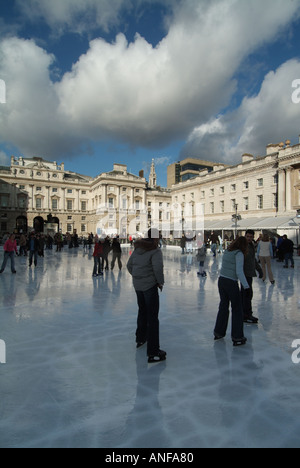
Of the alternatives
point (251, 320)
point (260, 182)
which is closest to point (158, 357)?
point (251, 320)

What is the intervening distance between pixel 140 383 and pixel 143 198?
61.3m

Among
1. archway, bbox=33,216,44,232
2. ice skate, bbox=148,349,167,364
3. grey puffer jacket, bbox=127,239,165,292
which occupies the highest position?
archway, bbox=33,216,44,232

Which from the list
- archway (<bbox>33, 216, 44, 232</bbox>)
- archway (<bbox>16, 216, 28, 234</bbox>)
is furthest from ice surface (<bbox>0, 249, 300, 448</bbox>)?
archway (<bbox>33, 216, 44, 232</bbox>)

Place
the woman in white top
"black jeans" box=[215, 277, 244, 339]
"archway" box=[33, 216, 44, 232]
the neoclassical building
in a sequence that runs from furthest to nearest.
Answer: "archway" box=[33, 216, 44, 232] → the neoclassical building → the woman in white top → "black jeans" box=[215, 277, 244, 339]

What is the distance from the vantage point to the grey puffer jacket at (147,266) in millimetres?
3811

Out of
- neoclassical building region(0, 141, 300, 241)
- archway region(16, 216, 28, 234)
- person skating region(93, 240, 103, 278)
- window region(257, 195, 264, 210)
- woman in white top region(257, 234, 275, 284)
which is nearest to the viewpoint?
woman in white top region(257, 234, 275, 284)

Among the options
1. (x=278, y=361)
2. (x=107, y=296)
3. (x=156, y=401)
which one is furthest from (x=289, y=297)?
(x=156, y=401)

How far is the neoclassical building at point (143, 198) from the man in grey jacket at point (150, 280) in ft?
92.2

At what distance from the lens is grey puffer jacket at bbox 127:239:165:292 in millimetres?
3811

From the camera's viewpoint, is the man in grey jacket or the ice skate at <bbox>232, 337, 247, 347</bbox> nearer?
the man in grey jacket

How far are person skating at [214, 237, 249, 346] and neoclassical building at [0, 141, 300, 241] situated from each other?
27092 mm

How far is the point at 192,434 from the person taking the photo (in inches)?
92.2

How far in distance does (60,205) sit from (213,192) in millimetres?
36217

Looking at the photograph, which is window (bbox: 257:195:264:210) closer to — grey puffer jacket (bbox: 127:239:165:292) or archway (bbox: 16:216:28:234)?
grey puffer jacket (bbox: 127:239:165:292)
